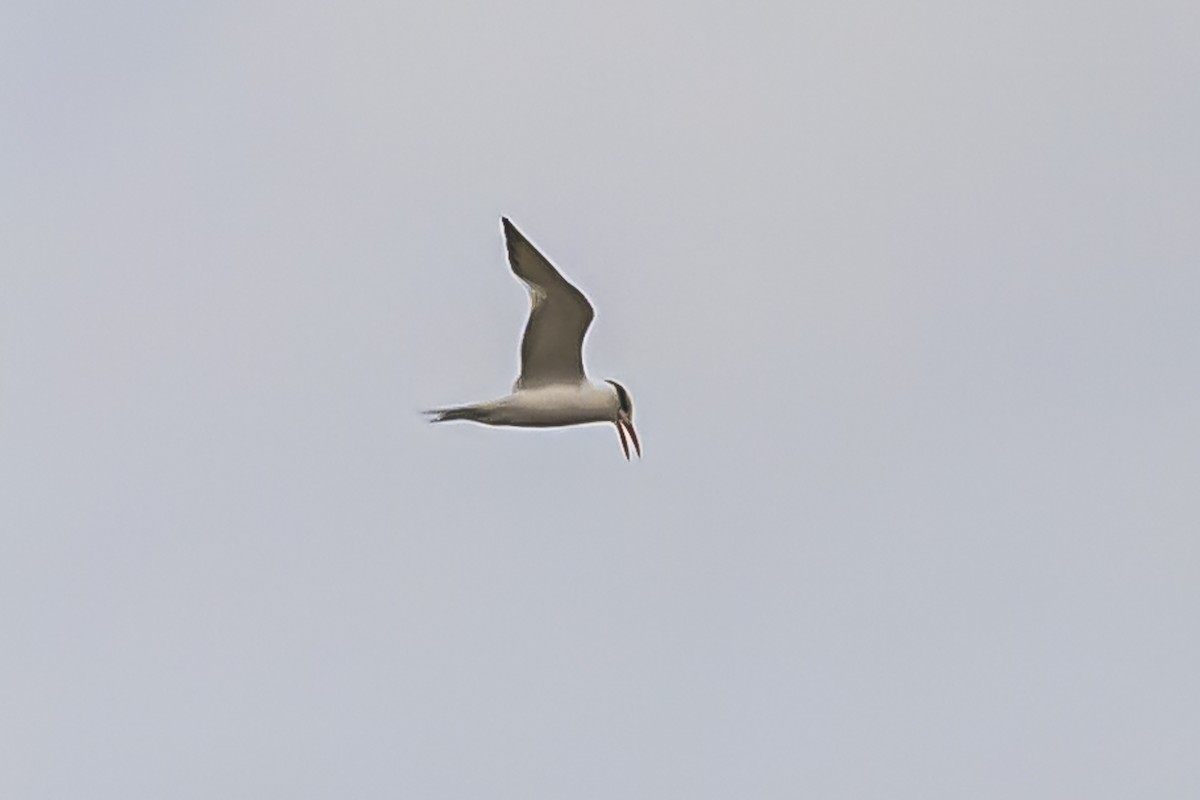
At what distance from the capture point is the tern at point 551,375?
2644cm

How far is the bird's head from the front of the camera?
92.5ft

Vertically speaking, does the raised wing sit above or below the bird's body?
above

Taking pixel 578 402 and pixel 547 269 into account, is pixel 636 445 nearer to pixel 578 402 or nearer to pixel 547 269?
pixel 578 402

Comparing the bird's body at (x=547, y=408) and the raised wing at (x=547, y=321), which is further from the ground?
the raised wing at (x=547, y=321)

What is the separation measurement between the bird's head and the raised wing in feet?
2.11

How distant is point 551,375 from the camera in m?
27.6

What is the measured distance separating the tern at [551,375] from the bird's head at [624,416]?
0.04 feet

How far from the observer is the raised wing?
26.1 m

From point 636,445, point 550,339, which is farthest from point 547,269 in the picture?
point 636,445

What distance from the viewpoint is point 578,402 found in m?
27.7

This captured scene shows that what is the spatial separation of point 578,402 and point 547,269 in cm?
204

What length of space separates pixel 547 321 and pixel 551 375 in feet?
2.80

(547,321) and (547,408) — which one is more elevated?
(547,321)

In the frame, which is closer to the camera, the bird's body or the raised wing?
the raised wing
